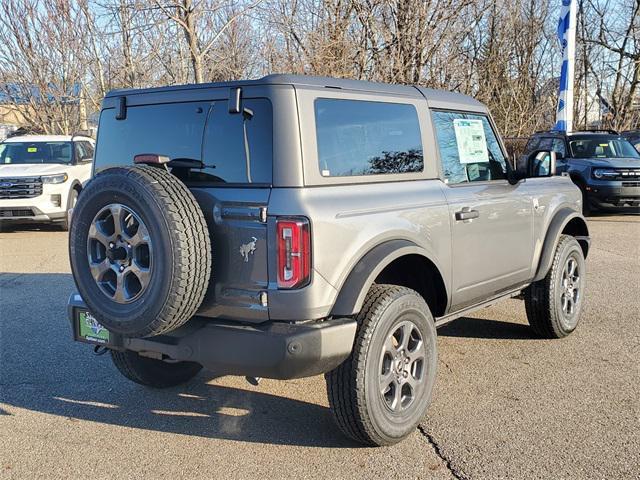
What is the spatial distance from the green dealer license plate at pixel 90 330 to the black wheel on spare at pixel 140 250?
1.14 feet

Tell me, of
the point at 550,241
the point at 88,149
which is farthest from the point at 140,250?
the point at 88,149

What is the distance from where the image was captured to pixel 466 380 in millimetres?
4684

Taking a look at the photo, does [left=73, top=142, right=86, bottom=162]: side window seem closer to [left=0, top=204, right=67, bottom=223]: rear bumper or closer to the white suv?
the white suv

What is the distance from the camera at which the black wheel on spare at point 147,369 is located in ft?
14.7

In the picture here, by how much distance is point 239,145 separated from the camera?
347 centimetres

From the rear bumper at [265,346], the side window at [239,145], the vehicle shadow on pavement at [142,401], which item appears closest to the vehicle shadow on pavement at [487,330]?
the vehicle shadow on pavement at [142,401]

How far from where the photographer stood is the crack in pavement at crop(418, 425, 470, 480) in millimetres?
3357

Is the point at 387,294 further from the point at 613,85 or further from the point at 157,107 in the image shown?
the point at 613,85

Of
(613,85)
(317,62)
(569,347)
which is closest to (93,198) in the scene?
(569,347)

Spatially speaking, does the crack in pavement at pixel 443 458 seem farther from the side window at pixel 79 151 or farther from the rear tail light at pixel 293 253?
the side window at pixel 79 151

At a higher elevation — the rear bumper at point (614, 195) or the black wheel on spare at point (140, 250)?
the black wheel on spare at point (140, 250)

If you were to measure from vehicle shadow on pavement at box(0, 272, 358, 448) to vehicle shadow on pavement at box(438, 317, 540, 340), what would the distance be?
1779mm

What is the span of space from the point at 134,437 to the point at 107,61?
16.5 metres

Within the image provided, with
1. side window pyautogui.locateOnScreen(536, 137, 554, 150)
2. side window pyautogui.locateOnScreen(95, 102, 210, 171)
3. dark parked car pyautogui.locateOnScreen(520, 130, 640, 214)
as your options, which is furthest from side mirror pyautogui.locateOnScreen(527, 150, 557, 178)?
side window pyautogui.locateOnScreen(536, 137, 554, 150)
